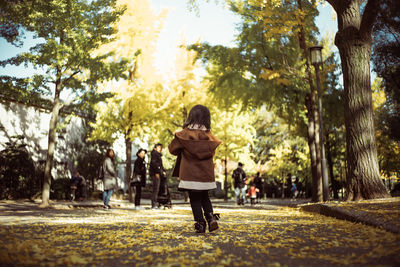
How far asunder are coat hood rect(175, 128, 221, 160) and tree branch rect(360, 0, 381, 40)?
17.2ft

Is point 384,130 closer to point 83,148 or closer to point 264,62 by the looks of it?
point 264,62

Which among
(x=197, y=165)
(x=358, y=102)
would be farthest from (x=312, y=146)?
(x=197, y=165)

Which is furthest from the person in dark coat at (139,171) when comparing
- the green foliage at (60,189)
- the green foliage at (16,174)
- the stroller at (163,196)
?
the green foliage at (60,189)

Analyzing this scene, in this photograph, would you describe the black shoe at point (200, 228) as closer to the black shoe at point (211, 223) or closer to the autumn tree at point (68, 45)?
the black shoe at point (211, 223)

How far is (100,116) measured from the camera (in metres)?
16.0

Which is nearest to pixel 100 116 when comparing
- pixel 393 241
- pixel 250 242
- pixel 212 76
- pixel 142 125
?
pixel 142 125

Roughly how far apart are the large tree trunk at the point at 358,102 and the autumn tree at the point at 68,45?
291 inches

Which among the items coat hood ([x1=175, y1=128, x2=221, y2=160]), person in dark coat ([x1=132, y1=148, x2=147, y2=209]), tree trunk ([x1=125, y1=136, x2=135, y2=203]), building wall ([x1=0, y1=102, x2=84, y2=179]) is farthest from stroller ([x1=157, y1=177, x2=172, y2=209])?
building wall ([x1=0, y1=102, x2=84, y2=179])

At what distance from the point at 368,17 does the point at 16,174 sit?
49.5 feet

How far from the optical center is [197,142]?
5.00 metres

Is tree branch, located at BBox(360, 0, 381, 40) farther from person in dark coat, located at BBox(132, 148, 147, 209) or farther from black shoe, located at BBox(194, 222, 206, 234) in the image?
person in dark coat, located at BBox(132, 148, 147, 209)

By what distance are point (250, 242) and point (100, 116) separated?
43.1ft

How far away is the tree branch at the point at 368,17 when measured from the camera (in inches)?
305

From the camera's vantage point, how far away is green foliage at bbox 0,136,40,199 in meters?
15.5
